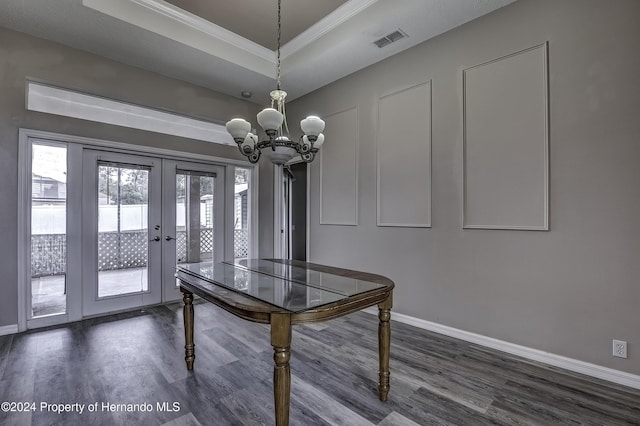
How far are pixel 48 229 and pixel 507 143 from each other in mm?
5039

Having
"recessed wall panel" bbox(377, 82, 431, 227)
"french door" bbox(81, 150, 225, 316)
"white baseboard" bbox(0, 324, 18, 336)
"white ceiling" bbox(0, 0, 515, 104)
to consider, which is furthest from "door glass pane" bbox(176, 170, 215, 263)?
"recessed wall panel" bbox(377, 82, 431, 227)

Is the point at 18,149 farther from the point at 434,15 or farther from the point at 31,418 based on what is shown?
the point at 434,15

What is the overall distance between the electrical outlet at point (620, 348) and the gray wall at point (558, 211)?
0.12 feet

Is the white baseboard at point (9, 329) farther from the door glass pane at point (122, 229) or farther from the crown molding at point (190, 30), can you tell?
the crown molding at point (190, 30)

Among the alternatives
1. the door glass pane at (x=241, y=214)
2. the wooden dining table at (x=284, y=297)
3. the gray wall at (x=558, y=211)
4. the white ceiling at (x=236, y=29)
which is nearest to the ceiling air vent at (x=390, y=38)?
the white ceiling at (x=236, y=29)

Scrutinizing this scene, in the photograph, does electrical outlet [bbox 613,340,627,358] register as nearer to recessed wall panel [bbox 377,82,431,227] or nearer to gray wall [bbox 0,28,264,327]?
recessed wall panel [bbox 377,82,431,227]

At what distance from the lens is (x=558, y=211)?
2.52 m

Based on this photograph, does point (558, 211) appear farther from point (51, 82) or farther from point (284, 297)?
point (51, 82)

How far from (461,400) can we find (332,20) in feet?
12.9

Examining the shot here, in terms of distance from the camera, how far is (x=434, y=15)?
2.96 meters

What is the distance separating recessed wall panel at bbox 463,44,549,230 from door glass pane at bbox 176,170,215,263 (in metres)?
3.73

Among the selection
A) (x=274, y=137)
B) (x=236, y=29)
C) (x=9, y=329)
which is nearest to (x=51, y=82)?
(x=236, y=29)

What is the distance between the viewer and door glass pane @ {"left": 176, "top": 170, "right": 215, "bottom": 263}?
4.49 m

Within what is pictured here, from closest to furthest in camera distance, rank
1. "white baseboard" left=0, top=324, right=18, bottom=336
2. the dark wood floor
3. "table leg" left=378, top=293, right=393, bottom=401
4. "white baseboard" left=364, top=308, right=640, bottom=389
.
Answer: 1. the dark wood floor
2. "table leg" left=378, top=293, right=393, bottom=401
3. "white baseboard" left=364, top=308, right=640, bottom=389
4. "white baseboard" left=0, top=324, right=18, bottom=336
